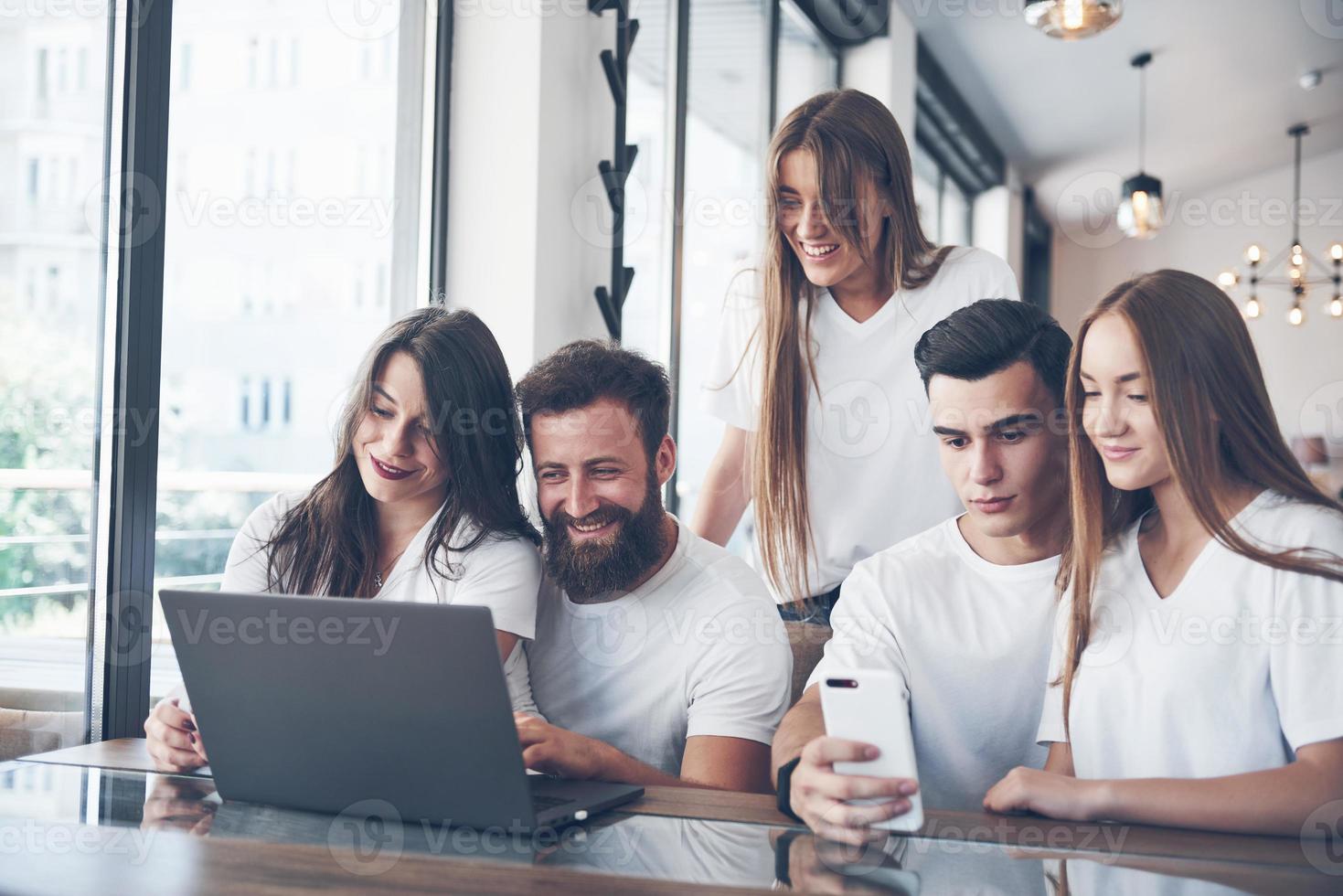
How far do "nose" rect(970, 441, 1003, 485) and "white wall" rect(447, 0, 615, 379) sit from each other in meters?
1.15

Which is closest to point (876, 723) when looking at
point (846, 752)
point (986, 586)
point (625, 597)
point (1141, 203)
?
point (846, 752)

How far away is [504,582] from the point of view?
5.32ft

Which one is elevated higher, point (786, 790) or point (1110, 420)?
point (1110, 420)

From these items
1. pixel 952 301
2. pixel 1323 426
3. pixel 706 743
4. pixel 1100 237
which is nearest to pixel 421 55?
pixel 952 301

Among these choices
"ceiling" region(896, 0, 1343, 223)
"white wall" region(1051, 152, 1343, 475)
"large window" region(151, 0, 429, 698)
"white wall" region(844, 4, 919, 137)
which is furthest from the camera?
"white wall" region(1051, 152, 1343, 475)

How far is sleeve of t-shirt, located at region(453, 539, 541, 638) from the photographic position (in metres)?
1.60

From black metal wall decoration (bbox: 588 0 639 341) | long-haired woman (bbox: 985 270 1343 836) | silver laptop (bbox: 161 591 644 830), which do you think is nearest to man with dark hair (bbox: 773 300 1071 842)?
long-haired woman (bbox: 985 270 1343 836)

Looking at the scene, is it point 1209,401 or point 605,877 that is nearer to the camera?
point 605,877

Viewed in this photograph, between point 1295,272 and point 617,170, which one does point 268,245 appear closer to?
point 617,170

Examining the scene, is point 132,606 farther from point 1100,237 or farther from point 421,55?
point 1100,237

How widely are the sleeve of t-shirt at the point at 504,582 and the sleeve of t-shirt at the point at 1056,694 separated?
67cm

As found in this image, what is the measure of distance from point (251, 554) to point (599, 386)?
55 cm

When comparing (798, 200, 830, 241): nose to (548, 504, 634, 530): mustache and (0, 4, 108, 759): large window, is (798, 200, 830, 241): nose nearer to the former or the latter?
(548, 504, 634, 530): mustache

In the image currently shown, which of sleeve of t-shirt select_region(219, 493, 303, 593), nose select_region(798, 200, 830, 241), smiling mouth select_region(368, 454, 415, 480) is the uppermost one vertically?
nose select_region(798, 200, 830, 241)
